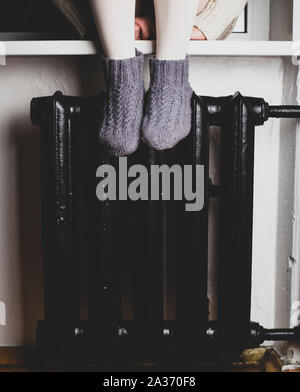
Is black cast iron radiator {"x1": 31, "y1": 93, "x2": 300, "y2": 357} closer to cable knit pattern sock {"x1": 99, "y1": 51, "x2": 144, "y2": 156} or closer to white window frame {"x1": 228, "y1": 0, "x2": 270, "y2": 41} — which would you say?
cable knit pattern sock {"x1": 99, "y1": 51, "x2": 144, "y2": 156}

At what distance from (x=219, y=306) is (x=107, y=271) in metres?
0.22

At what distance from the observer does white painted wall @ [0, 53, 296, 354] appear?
0.94 meters

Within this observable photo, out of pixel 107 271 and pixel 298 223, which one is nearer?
pixel 107 271

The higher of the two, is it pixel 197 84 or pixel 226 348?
pixel 197 84

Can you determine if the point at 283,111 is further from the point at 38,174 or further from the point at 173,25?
the point at 38,174

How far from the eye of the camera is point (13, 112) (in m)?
0.94

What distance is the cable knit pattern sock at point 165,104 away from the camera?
725mm

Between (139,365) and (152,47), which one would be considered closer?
(152,47)

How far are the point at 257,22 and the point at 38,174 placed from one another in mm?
551

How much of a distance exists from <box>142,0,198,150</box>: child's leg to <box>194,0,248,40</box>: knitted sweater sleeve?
0.33 ft

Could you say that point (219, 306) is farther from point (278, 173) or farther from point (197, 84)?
point (197, 84)

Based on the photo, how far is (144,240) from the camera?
2.72 feet

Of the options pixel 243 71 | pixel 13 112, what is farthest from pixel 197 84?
pixel 13 112

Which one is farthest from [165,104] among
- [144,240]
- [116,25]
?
[144,240]
